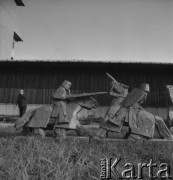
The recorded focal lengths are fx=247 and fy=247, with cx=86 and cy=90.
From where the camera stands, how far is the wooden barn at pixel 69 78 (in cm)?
1638

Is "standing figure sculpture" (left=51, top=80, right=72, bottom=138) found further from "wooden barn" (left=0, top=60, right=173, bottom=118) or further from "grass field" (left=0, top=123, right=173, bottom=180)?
"wooden barn" (left=0, top=60, right=173, bottom=118)

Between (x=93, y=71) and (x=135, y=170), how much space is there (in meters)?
13.3

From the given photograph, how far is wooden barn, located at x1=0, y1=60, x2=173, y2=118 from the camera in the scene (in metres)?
16.4

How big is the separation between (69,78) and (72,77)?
0.73 feet

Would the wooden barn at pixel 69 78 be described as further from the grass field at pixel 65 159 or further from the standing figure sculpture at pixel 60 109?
the grass field at pixel 65 159

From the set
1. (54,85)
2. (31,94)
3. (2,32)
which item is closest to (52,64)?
(54,85)

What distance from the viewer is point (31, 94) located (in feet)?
54.9

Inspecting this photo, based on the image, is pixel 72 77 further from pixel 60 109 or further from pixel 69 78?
pixel 60 109

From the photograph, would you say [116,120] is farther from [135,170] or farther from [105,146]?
[135,170]

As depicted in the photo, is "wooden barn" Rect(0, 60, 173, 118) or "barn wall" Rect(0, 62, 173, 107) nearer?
"wooden barn" Rect(0, 60, 173, 118)

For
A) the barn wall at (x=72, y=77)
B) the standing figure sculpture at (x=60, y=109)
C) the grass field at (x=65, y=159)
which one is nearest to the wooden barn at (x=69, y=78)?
the barn wall at (x=72, y=77)

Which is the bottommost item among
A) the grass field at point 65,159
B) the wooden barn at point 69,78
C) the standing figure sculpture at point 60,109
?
the grass field at point 65,159

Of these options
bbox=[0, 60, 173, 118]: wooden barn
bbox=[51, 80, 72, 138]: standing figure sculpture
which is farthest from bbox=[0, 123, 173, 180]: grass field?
bbox=[0, 60, 173, 118]: wooden barn

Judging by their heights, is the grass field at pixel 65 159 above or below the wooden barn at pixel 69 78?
below
